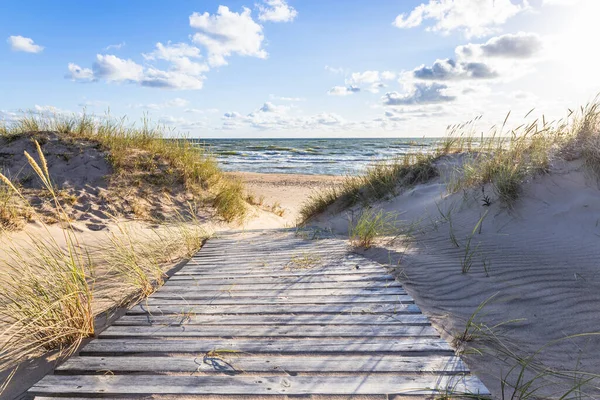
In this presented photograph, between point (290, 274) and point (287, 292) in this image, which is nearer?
point (287, 292)

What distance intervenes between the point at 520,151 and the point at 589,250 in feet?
7.39

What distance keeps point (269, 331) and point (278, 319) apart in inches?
7.3

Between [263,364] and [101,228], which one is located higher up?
[263,364]

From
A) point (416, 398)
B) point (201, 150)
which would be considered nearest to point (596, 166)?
point (416, 398)

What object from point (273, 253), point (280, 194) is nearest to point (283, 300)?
point (273, 253)

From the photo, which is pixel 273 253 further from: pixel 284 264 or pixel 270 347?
pixel 270 347

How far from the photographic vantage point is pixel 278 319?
2.64 m

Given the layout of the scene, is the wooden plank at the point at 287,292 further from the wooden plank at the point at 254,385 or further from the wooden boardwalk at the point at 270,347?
the wooden plank at the point at 254,385

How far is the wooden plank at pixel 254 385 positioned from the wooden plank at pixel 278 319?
24.7 inches

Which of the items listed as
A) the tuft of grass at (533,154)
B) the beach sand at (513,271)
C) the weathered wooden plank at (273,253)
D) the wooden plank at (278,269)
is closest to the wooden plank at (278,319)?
the beach sand at (513,271)

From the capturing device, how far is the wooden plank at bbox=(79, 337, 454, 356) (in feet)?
7.22

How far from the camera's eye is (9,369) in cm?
228

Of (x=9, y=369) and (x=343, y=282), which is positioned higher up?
(x=343, y=282)

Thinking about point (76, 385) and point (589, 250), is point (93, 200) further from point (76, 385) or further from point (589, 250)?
point (589, 250)
